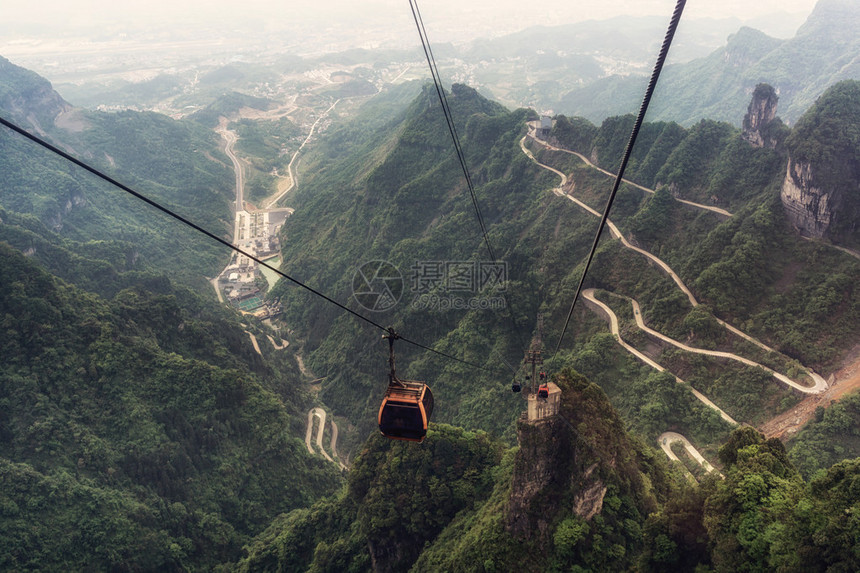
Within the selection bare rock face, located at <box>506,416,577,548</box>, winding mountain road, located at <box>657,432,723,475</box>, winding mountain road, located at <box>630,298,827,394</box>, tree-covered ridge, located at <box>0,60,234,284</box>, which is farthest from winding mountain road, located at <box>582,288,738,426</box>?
tree-covered ridge, located at <box>0,60,234,284</box>

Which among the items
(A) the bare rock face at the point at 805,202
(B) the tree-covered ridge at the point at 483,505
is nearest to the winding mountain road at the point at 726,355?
(B) the tree-covered ridge at the point at 483,505

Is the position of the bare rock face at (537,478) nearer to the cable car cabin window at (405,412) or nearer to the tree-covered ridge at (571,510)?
the tree-covered ridge at (571,510)

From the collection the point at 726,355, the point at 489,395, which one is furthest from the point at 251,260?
the point at 726,355

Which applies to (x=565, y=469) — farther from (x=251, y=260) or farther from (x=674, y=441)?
(x=251, y=260)

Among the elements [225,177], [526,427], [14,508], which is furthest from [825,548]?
[225,177]

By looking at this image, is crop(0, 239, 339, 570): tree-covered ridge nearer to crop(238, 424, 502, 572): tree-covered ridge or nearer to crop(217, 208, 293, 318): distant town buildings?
crop(238, 424, 502, 572): tree-covered ridge

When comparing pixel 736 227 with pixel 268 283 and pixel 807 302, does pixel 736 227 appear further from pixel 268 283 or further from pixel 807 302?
pixel 268 283
